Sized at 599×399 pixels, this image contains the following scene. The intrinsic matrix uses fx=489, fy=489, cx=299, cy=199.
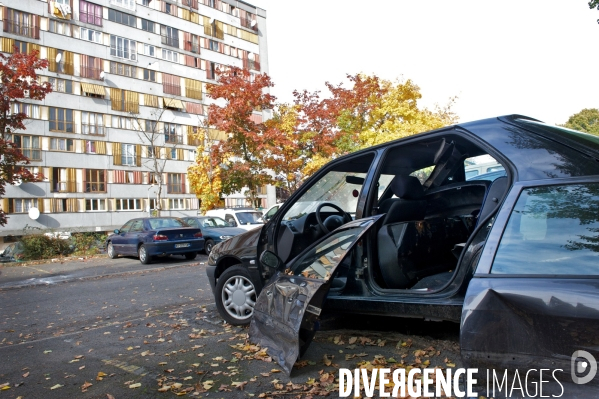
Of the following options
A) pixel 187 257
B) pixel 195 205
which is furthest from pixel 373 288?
pixel 195 205

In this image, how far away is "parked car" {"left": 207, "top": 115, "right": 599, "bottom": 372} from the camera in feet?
8.09

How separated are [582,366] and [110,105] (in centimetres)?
4748

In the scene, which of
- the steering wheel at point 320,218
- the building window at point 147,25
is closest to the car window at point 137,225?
the steering wheel at point 320,218

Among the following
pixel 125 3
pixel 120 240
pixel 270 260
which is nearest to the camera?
pixel 270 260

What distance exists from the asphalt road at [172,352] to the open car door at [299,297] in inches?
9.1

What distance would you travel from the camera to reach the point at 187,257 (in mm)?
17656

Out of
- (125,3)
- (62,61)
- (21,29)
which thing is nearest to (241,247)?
(62,61)

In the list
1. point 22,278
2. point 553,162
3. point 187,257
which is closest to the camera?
point 553,162

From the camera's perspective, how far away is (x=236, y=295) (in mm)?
5750

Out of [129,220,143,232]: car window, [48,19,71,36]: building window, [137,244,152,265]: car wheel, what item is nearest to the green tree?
[48,19,71,36]: building window

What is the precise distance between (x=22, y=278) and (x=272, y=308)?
470 inches

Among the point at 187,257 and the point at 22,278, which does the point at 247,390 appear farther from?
the point at 187,257

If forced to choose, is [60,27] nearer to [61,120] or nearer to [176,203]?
[61,120]

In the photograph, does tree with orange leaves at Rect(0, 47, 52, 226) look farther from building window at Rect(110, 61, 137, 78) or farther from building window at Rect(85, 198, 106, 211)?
building window at Rect(110, 61, 137, 78)
